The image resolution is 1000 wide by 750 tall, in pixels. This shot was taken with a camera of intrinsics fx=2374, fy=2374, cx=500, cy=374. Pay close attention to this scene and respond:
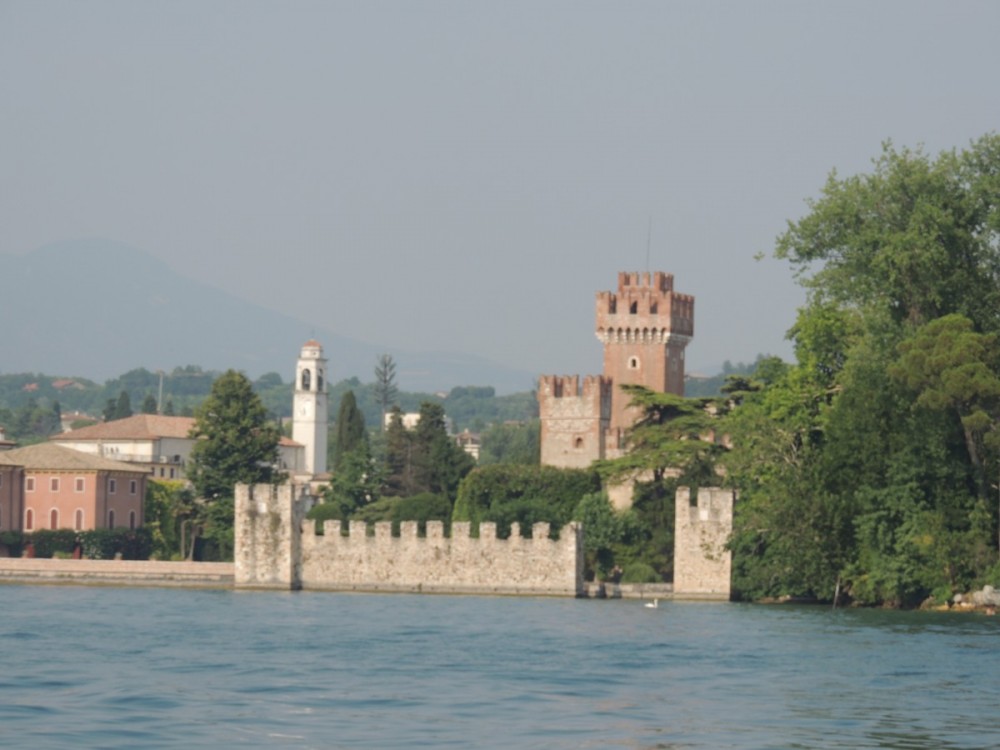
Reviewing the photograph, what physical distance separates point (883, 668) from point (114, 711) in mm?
10923

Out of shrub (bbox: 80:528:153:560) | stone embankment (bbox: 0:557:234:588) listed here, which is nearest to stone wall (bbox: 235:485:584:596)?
stone embankment (bbox: 0:557:234:588)

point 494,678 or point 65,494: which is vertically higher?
point 65,494

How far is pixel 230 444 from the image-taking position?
6769 cm

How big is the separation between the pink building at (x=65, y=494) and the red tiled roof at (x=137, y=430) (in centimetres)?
1842

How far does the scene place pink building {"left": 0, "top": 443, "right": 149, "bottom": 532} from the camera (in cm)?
7081

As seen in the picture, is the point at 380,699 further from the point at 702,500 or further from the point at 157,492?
the point at 157,492

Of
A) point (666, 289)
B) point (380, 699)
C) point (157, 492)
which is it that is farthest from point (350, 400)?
point (380, 699)

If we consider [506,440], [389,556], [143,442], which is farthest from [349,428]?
[506,440]

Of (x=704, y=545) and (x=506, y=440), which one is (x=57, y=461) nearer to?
(x=704, y=545)

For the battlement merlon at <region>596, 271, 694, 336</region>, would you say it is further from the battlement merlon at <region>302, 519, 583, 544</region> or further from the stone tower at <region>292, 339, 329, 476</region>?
the stone tower at <region>292, 339, 329, 476</region>

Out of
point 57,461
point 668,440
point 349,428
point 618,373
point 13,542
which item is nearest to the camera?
point 668,440

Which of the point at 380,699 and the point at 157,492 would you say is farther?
the point at 157,492

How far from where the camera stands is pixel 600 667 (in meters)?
31.7

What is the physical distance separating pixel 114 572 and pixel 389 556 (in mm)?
7765
